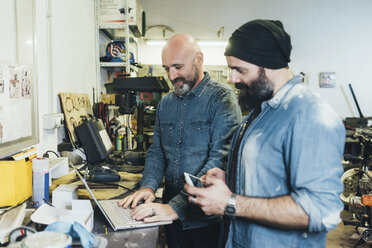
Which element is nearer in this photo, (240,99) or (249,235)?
(249,235)

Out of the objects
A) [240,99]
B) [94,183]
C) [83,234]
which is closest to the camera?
[83,234]

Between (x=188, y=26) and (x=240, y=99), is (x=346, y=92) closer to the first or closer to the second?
(x=188, y=26)

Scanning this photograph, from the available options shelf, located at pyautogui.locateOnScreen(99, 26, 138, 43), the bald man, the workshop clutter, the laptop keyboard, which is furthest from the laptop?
shelf, located at pyautogui.locateOnScreen(99, 26, 138, 43)

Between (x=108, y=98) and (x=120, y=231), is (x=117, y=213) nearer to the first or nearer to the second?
(x=120, y=231)

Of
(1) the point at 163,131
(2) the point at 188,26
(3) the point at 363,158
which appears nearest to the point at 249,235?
(1) the point at 163,131

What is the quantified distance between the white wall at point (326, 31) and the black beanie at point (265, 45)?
503 centimetres

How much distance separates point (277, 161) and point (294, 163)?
74mm

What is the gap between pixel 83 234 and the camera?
2.80ft

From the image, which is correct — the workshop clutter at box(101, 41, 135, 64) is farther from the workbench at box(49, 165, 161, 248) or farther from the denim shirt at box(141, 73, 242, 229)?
the workbench at box(49, 165, 161, 248)

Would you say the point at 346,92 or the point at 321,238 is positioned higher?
the point at 346,92

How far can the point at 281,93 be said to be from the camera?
1047 millimetres

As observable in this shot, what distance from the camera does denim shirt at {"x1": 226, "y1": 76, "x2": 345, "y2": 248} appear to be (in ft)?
2.86

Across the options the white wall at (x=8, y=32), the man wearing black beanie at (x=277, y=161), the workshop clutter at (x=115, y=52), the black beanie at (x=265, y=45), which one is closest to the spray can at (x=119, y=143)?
the workshop clutter at (x=115, y=52)

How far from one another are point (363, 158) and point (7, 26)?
3.70 meters
